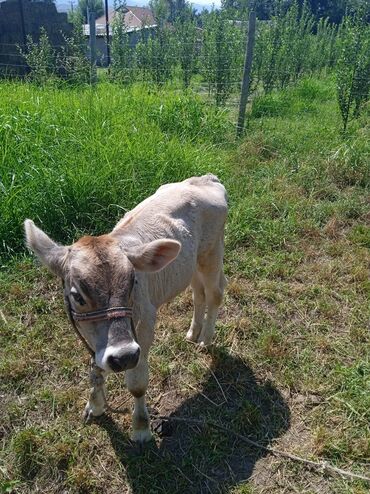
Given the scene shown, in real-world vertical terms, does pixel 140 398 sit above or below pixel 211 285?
below

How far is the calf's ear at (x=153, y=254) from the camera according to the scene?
2318 mm

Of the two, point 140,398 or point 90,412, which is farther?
point 90,412

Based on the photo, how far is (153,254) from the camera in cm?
234

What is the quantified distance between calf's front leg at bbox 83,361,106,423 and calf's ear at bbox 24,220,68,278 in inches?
36.5

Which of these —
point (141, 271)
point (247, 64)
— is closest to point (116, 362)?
point (141, 271)

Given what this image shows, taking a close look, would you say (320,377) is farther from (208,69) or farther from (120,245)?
(208,69)

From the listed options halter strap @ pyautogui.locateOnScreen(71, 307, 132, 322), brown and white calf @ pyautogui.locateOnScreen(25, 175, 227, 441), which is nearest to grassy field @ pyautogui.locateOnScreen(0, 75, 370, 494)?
brown and white calf @ pyautogui.locateOnScreen(25, 175, 227, 441)

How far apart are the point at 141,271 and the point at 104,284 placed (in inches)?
13.2

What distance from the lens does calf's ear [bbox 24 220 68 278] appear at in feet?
7.66

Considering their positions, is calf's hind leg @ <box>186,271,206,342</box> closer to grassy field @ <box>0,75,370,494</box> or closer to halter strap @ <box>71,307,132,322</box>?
grassy field @ <box>0,75,370,494</box>

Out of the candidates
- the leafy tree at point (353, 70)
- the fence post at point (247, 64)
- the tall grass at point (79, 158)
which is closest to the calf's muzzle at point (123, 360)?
the tall grass at point (79, 158)

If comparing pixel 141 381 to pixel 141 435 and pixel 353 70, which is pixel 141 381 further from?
pixel 353 70

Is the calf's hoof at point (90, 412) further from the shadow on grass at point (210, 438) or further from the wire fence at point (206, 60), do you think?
the wire fence at point (206, 60)

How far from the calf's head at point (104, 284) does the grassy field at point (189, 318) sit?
107 centimetres
